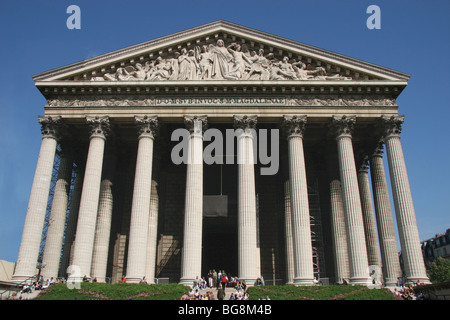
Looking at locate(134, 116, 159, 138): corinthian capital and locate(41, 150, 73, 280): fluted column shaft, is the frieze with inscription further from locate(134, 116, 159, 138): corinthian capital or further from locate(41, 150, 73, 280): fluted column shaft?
locate(41, 150, 73, 280): fluted column shaft

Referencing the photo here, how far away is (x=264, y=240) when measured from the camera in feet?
111

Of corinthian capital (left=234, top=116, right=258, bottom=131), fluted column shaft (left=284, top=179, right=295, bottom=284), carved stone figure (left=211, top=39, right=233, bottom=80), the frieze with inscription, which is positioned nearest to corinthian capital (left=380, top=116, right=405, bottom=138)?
the frieze with inscription

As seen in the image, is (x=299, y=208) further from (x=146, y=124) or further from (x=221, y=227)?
(x=146, y=124)

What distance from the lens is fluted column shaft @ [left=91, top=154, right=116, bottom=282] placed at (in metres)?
29.4

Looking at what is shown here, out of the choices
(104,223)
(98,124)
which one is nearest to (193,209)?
(104,223)

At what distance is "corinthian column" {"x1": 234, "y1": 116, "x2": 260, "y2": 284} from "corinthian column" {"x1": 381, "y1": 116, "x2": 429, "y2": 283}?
10.1 metres

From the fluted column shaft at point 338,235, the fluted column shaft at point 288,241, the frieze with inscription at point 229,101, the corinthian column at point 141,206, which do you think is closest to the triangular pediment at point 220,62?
the frieze with inscription at point 229,101

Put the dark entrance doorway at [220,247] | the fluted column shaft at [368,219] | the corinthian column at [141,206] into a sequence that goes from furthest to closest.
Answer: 1. the dark entrance doorway at [220,247]
2. the fluted column shaft at [368,219]
3. the corinthian column at [141,206]

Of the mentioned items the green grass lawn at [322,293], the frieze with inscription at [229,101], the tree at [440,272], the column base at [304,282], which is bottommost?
the green grass lawn at [322,293]

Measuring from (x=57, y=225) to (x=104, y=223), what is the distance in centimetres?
346

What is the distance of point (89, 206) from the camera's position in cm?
2723

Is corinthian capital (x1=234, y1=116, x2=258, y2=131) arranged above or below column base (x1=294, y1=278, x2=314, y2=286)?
above

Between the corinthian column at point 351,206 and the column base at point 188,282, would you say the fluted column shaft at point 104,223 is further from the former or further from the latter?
the corinthian column at point 351,206

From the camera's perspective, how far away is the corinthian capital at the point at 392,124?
2888cm
